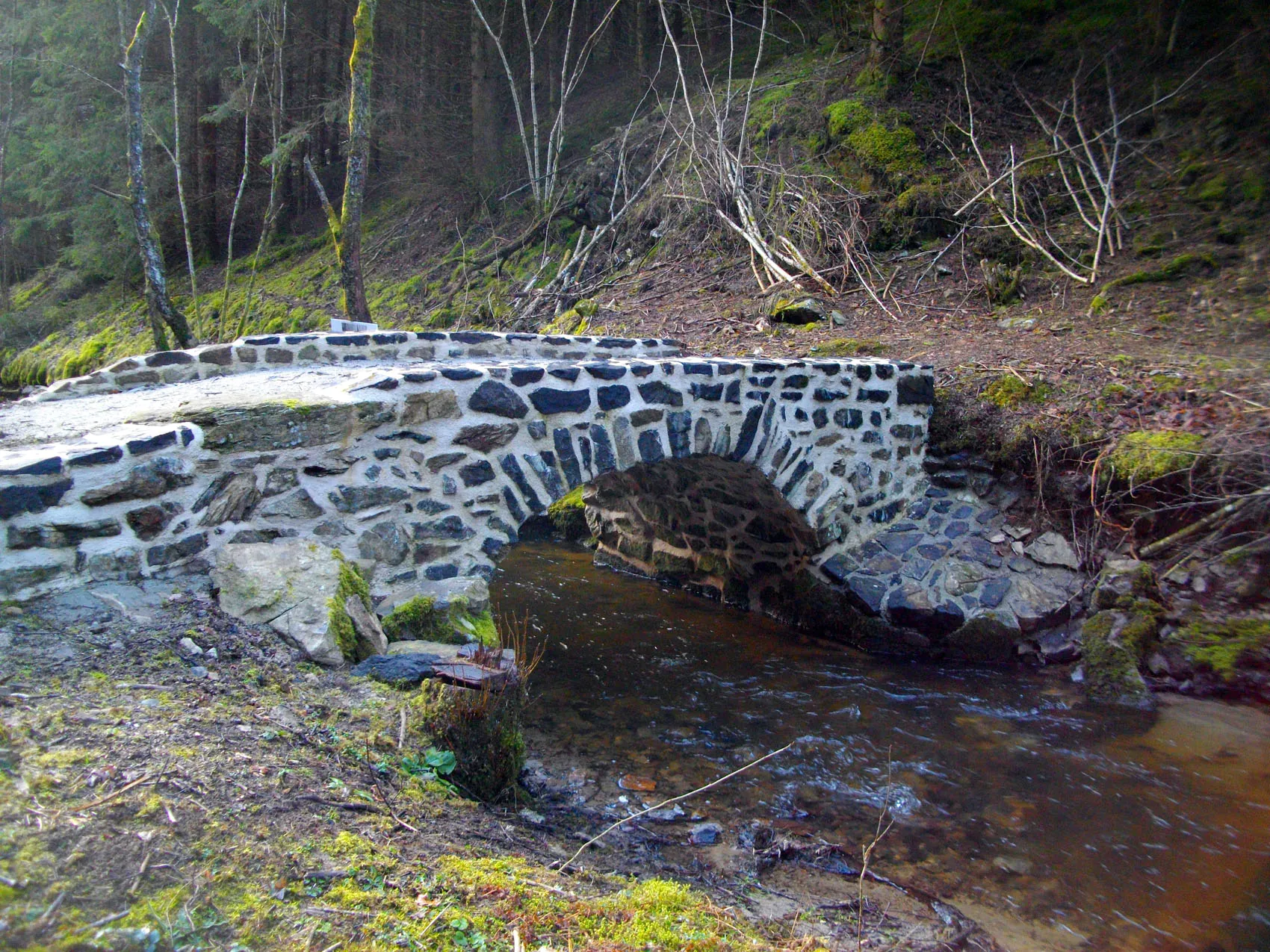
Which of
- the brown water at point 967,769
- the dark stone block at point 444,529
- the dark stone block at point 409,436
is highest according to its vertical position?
the dark stone block at point 409,436

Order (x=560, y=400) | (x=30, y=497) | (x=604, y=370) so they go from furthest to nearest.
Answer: (x=604, y=370) → (x=560, y=400) → (x=30, y=497)

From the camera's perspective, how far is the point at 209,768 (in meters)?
2.20

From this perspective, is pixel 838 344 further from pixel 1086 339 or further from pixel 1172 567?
pixel 1172 567

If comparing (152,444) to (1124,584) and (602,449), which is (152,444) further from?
(1124,584)

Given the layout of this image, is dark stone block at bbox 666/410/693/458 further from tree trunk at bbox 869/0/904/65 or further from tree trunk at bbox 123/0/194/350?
tree trunk at bbox 869/0/904/65

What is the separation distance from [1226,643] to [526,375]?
476 cm

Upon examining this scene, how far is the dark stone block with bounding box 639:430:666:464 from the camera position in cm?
496

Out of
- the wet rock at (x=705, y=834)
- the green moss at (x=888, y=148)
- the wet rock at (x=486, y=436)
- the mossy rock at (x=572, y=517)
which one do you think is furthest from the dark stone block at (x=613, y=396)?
the green moss at (x=888, y=148)

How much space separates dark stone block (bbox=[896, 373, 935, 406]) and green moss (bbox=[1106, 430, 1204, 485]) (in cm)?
144

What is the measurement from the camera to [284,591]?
3.32 meters

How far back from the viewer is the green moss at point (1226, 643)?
5.06 metres

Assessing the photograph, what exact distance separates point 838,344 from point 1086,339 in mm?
2091

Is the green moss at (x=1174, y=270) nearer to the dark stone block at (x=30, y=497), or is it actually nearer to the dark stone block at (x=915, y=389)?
the dark stone block at (x=915, y=389)

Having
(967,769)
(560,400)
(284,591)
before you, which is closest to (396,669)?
(284,591)
